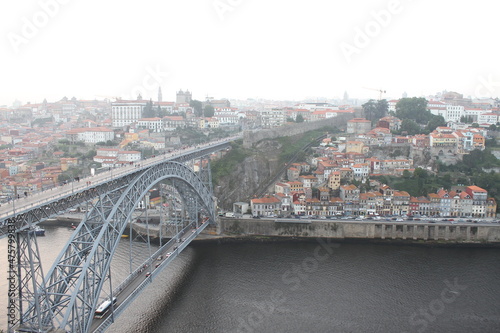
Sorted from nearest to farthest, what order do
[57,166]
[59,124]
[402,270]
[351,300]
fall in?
[351,300] < [402,270] < [57,166] < [59,124]

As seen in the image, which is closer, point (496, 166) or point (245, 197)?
point (245, 197)

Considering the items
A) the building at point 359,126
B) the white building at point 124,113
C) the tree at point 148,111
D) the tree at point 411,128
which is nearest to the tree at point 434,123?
the tree at point 411,128

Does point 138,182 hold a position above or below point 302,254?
above

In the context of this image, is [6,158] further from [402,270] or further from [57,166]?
[402,270]

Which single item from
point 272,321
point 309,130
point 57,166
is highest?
point 309,130

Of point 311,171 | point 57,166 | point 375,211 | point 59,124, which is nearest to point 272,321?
point 375,211

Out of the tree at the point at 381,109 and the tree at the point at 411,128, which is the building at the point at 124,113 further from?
the tree at the point at 411,128
